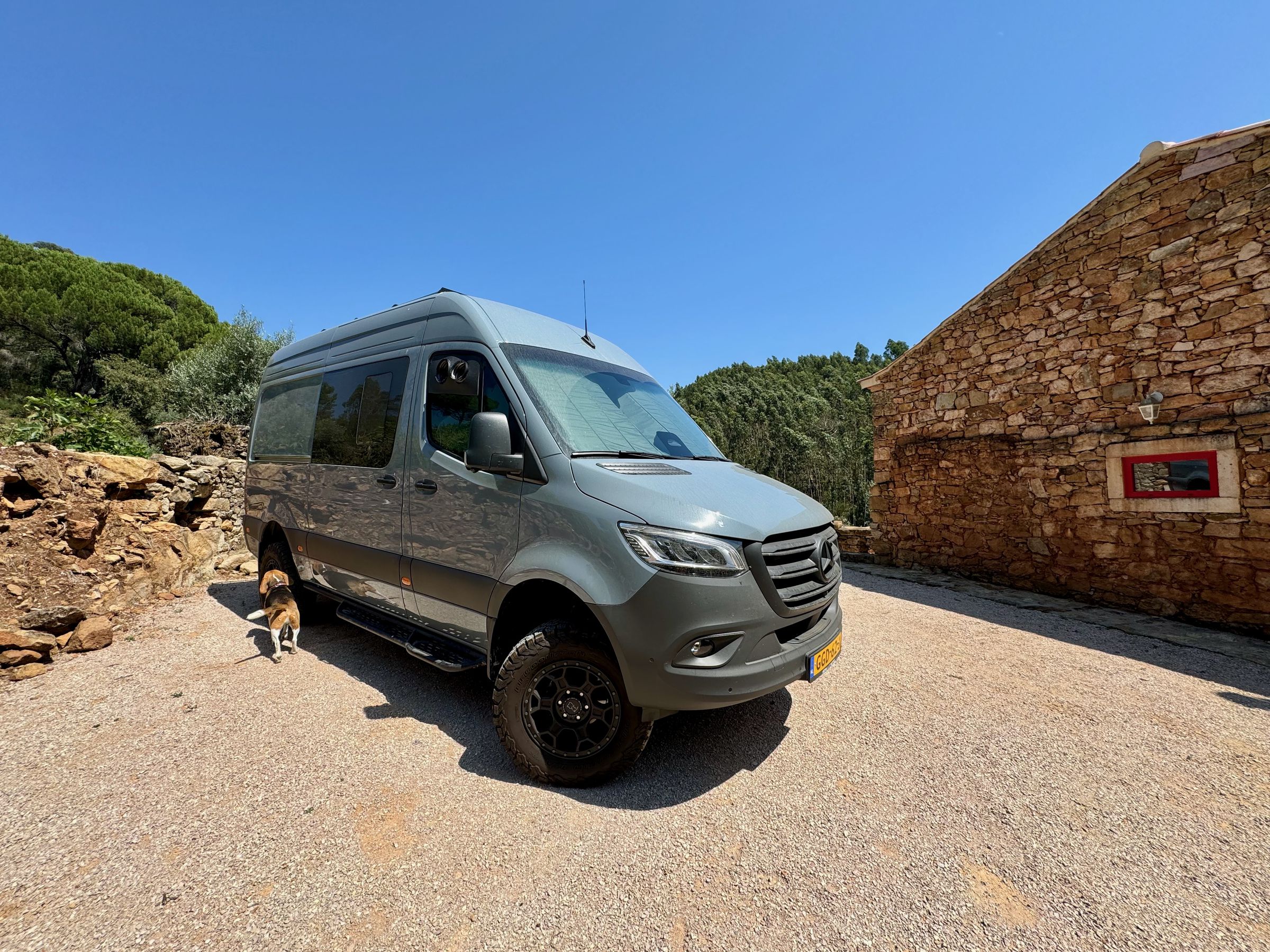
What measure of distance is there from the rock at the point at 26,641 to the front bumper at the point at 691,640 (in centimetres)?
506

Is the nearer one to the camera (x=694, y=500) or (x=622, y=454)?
(x=694, y=500)

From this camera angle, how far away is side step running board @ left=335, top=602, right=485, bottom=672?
3.01 meters

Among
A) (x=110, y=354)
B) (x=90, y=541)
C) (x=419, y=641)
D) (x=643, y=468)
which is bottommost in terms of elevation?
(x=419, y=641)

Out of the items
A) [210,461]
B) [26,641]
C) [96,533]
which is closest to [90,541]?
[96,533]

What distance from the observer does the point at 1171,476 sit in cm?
600

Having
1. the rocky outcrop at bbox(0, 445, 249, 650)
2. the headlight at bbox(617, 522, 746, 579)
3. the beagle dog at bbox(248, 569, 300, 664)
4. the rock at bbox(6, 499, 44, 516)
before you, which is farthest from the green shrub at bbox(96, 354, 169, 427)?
the headlight at bbox(617, 522, 746, 579)

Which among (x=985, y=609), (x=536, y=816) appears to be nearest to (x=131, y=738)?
(x=536, y=816)

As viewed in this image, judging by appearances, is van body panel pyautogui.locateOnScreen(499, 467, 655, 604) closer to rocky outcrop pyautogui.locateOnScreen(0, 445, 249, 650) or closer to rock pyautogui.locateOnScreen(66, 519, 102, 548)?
rocky outcrop pyautogui.locateOnScreen(0, 445, 249, 650)

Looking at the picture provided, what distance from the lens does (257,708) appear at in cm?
344

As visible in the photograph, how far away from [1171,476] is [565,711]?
7.68 m

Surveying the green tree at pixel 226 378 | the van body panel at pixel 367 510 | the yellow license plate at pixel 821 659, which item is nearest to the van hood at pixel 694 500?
the yellow license plate at pixel 821 659

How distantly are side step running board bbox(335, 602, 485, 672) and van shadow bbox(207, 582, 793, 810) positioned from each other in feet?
1.23

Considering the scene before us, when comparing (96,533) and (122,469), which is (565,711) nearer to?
(96,533)

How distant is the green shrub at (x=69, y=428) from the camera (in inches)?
254
